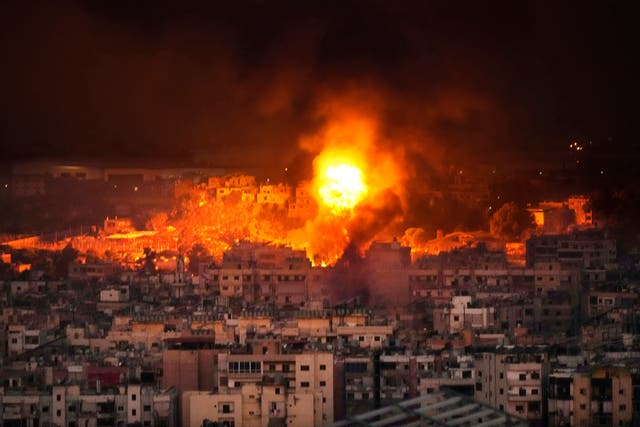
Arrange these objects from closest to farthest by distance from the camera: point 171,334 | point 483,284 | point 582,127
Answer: point 171,334
point 483,284
point 582,127

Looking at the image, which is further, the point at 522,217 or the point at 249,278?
the point at 522,217

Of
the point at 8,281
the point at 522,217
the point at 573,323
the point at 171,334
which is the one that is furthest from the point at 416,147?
the point at 171,334

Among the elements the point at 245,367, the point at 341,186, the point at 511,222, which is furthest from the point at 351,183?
the point at 245,367

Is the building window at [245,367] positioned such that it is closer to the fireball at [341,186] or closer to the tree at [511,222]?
the fireball at [341,186]

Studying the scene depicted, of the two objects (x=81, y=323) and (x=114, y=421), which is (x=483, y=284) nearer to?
(x=81, y=323)

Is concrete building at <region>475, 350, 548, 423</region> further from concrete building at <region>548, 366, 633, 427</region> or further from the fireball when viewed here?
the fireball

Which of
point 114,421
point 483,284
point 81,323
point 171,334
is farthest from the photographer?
point 483,284

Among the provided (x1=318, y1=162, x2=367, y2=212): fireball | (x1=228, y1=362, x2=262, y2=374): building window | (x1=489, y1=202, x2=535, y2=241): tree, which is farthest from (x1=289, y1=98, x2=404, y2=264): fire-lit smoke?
(x1=228, y1=362, x2=262, y2=374): building window
